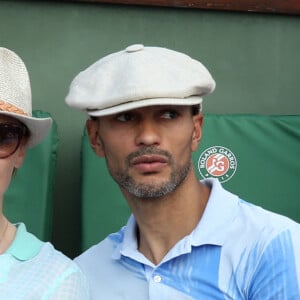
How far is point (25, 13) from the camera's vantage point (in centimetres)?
319

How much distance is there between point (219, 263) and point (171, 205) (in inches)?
7.8

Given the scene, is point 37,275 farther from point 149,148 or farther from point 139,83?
point 139,83

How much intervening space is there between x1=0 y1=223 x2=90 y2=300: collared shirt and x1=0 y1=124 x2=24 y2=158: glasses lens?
205mm

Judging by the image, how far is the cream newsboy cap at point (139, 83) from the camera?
172 centimetres

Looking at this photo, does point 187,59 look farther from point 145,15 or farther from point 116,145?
point 145,15

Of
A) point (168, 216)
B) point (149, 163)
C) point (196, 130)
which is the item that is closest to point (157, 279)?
point (168, 216)

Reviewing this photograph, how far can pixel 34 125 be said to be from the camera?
164 centimetres

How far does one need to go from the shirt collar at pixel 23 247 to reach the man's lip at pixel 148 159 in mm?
304

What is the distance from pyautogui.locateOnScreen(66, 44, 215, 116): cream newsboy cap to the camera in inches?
67.7

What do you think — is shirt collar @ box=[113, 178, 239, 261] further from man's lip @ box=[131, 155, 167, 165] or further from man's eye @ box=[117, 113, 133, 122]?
man's eye @ box=[117, 113, 133, 122]

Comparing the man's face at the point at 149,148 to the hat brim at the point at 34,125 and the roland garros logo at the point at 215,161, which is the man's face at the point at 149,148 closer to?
the hat brim at the point at 34,125

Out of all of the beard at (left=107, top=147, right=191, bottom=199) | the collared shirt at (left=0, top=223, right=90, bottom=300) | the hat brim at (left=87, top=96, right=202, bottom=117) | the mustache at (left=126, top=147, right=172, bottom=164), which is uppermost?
the hat brim at (left=87, top=96, right=202, bottom=117)

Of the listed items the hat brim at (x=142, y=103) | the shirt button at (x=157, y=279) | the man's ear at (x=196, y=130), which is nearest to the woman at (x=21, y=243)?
the hat brim at (x=142, y=103)

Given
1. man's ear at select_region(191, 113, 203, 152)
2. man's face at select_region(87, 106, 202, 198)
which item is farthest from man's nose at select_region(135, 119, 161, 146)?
man's ear at select_region(191, 113, 203, 152)
